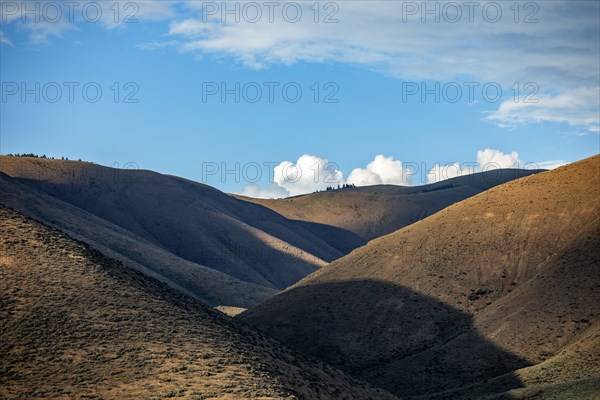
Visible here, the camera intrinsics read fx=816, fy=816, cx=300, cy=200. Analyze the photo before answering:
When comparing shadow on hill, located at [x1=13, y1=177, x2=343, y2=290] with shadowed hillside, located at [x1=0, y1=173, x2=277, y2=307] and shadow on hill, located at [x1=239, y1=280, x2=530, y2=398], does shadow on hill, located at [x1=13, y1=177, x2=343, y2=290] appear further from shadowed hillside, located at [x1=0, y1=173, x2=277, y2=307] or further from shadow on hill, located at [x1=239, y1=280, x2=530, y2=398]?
shadow on hill, located at [x1=239, y1=280, x2=530, y2=398]

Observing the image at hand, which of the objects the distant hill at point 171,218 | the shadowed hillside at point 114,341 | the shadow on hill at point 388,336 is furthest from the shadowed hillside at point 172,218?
the shadowed hillside at point 114,341

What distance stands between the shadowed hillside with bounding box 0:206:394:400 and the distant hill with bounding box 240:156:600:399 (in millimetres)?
17591

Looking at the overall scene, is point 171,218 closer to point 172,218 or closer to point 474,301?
point 172,218

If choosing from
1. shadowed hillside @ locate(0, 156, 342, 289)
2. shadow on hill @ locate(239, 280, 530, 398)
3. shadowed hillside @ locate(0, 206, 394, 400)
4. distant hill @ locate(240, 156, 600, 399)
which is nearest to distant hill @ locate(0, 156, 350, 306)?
shadowed hillside @ locate(0, 156, 342, 289)

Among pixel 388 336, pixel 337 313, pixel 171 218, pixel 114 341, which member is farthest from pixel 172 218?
pixel 114 341

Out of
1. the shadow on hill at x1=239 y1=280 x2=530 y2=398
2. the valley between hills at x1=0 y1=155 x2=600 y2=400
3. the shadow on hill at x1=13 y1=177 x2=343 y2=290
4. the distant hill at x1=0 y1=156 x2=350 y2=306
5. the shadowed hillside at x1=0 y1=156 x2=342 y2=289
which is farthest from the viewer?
the shadowed hillside at x1=0 y1=156 x2=342 y2=289

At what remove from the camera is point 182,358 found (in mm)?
39344

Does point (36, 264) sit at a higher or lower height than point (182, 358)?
higher

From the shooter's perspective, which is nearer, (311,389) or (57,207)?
(311,389)

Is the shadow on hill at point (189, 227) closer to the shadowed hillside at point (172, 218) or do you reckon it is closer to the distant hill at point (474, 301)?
the shadowed hillside at point (172, 218)

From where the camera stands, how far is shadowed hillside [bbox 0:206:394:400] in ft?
118

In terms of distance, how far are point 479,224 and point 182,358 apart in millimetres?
57650

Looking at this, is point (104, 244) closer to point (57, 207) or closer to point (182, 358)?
point (57, 207)

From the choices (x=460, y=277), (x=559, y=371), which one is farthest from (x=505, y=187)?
(x=559, y=371)
